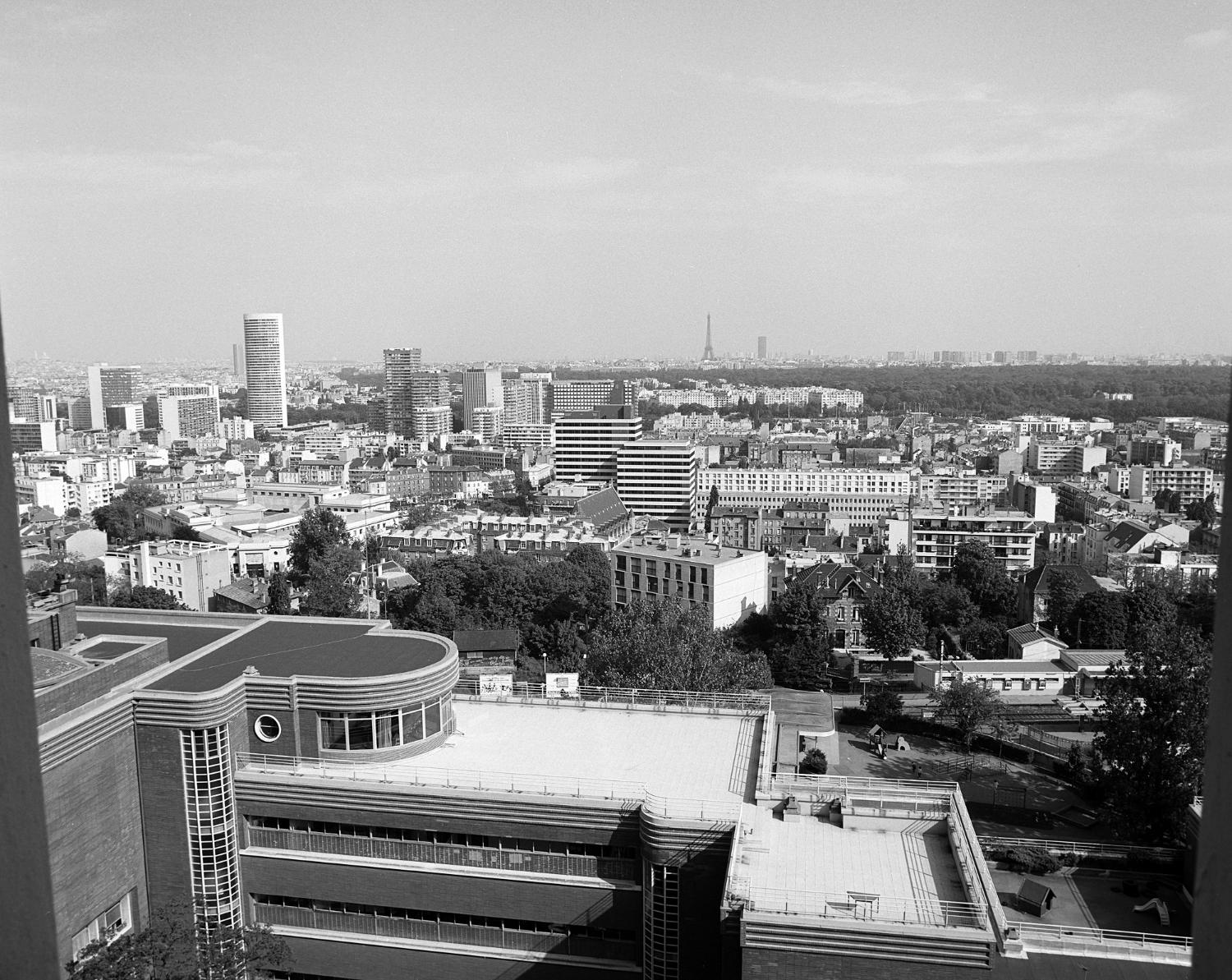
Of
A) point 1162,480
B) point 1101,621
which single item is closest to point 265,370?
point 1162,480

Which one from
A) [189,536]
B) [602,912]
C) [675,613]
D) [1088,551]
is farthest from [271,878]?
[1088,551]

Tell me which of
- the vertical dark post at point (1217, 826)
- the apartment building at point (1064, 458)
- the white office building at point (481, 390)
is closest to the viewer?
the vertical dark post at point (1217, 826)

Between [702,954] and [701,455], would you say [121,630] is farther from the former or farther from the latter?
[701,455]

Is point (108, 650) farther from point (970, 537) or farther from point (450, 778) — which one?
point (970, 537)

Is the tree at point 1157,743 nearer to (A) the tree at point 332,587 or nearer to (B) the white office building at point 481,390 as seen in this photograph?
(A) the tree at point 332,587

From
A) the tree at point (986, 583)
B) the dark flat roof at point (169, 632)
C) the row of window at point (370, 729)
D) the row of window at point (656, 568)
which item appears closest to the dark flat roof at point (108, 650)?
the dark flat roof at point (169, 632)

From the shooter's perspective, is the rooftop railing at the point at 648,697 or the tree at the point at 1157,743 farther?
the tree at the point at 1157,743

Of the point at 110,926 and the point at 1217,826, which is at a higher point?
the point at 1217,826
